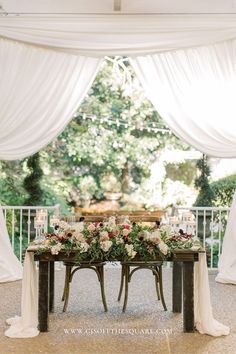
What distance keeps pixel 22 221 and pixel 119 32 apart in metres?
3.85

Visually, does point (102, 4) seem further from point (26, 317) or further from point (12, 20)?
point (26, 317)

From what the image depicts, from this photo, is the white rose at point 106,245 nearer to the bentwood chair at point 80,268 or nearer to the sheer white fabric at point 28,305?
the bentwood chair at point 80,268

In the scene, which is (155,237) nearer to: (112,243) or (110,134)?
(112,243)

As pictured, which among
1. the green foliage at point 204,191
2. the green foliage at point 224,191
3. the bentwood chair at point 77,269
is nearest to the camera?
the bentwood chair at point 77,269

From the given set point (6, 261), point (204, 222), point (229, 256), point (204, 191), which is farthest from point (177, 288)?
point (204, 191)

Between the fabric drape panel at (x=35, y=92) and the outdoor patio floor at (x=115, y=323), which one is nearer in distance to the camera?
the outdoor patio floor at (x=115, y=323)

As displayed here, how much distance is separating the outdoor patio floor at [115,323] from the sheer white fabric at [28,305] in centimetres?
12

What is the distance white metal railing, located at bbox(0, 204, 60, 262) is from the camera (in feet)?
24.1

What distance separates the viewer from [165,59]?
656cm

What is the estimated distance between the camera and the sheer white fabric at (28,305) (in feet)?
14.7

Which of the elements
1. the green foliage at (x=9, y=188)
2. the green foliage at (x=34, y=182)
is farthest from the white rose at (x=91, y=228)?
the green foliage at (x=9, y=188)

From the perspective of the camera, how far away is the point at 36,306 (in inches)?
181

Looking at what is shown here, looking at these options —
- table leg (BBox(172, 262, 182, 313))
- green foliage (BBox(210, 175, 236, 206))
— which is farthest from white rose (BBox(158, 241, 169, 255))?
green foliage (BBox(210, 175, 236, 206))

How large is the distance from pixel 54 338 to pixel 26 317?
305mm
